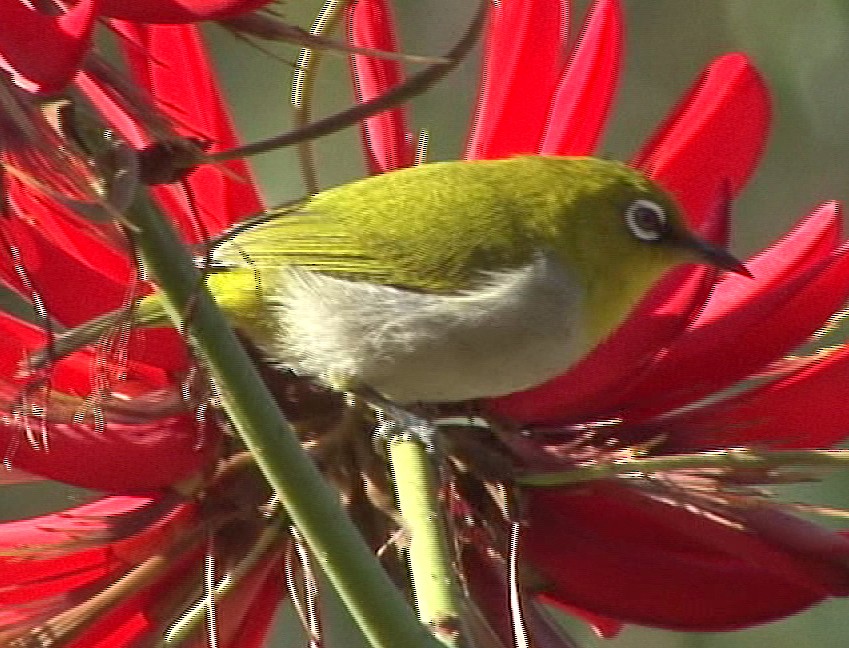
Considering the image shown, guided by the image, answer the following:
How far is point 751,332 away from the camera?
1.04 metres

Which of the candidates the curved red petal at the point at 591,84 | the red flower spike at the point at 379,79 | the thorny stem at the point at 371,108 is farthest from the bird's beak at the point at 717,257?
the thorny stem at the point at 371,108

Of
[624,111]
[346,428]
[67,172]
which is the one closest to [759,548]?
[346,428]

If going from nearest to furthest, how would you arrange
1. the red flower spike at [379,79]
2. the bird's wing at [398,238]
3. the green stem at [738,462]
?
the green stem at [738,462] → the red flower spike at [379,79] → the bird's wing at [398,238]

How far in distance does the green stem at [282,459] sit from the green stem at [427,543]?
44mm

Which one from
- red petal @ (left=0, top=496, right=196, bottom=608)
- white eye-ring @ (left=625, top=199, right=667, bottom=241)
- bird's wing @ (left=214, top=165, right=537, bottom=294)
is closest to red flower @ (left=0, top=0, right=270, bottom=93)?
red petal @ (left=0, top=496, right=196, bottom=608)

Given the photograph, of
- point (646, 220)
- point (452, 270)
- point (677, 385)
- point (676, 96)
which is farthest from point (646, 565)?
point (676, 96)

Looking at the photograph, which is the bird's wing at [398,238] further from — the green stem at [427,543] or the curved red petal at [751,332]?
the green stem at [427,543]

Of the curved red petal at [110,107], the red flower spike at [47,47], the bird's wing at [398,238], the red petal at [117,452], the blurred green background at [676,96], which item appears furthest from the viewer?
the blurred green background at [676,96]

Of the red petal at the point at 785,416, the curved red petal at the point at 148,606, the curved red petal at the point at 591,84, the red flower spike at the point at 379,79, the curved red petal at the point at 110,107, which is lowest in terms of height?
the curved red petal at the point at 148,606

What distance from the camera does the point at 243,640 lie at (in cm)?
102

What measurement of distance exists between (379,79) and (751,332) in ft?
1.02

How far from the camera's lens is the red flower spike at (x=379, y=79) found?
45.1 inches

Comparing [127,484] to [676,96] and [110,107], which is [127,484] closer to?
[110,107]

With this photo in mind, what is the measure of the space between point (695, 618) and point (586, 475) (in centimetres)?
19
